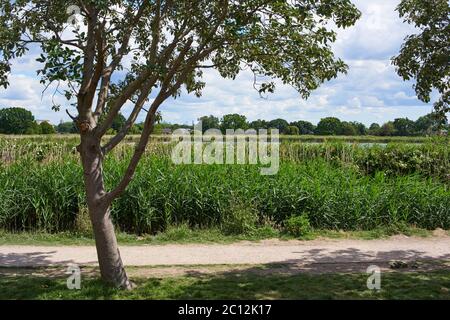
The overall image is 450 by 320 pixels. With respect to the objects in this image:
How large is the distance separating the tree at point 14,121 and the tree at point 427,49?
23.7 meters

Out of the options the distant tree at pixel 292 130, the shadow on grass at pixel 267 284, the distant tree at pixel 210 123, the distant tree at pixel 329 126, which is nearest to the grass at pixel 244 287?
the shadow on grass at pixel 267 284

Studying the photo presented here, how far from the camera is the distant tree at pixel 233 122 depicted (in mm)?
15617

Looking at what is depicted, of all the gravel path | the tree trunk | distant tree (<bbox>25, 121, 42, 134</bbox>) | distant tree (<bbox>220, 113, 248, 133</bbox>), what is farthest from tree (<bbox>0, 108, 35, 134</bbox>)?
the tree trunk

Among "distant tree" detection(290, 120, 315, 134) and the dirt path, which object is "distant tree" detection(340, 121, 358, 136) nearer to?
"distant tree" detection(290, 120, 315, 134)

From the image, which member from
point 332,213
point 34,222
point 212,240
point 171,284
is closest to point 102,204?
point 171,284

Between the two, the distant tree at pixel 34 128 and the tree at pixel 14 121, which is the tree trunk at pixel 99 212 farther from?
the tree at pixel 14 121

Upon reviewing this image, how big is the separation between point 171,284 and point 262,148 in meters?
9.23

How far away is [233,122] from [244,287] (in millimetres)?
9349

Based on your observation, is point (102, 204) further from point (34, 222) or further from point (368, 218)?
point (368, 218)

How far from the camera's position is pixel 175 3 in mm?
7273

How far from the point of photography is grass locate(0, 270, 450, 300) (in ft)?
22.0

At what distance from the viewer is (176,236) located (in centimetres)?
1048

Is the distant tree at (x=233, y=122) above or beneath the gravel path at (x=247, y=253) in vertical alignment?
above

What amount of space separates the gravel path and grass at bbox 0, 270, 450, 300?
950 millimetres
